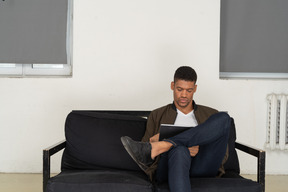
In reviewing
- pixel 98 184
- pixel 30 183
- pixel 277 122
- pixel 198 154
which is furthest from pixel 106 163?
pixel 277 122

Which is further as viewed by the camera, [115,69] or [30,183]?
[115,69]

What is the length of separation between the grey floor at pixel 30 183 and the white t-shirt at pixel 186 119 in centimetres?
102

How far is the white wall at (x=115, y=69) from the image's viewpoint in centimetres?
284

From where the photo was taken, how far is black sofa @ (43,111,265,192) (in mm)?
1611

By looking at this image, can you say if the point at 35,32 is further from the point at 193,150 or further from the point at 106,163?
the point at 193,150

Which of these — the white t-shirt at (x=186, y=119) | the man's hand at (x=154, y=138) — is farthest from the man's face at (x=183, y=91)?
the man's hand at (x=154, y=138)

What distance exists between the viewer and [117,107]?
2875 millimetres

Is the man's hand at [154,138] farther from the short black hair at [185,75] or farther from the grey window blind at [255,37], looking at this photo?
the grey window blind at [255,37]

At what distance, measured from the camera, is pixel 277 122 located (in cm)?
291

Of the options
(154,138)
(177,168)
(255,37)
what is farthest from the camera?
(255,37)

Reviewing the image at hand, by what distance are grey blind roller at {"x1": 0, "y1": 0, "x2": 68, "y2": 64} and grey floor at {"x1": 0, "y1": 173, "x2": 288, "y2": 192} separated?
46.9 inches

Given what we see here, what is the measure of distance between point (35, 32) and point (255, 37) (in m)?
2.36

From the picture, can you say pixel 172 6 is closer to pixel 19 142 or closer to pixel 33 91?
pixel 33 91

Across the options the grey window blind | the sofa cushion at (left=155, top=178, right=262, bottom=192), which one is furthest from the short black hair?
the grey window blind
